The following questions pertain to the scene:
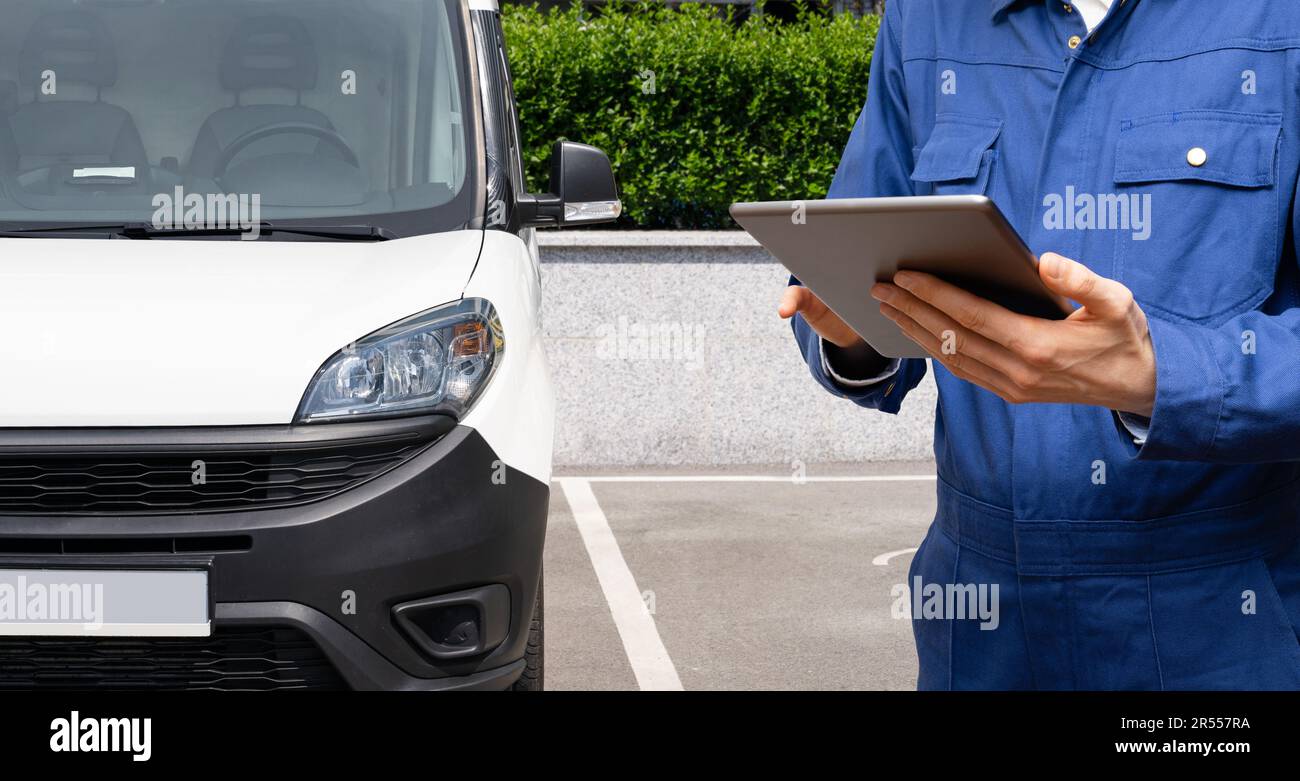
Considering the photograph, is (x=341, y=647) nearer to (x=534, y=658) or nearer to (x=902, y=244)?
(x=534, y=658)

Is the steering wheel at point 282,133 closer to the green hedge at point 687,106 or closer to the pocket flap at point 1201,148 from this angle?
the pocket flap at point 1201,148

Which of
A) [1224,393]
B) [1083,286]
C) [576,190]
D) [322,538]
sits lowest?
[322,538]

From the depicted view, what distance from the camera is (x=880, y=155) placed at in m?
1.66

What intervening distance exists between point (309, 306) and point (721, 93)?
5840mm

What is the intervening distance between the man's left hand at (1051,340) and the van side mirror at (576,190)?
2807 mm

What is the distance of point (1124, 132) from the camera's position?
1.42 m

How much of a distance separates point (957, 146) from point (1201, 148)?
0.26 m

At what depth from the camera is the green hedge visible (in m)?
8.41

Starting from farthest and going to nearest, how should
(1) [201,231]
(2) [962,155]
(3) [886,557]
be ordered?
Result: 1. (3) [886,557]
2. (1) [201,231]
3. (2) [962,155]

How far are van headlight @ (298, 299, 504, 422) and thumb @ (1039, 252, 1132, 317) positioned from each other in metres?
1.98

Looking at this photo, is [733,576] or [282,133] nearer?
[282,133]

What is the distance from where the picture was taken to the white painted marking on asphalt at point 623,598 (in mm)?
4652

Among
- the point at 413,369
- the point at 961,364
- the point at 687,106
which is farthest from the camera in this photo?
the point at 687,106

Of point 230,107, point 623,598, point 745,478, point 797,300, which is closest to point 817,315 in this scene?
point 797,300
